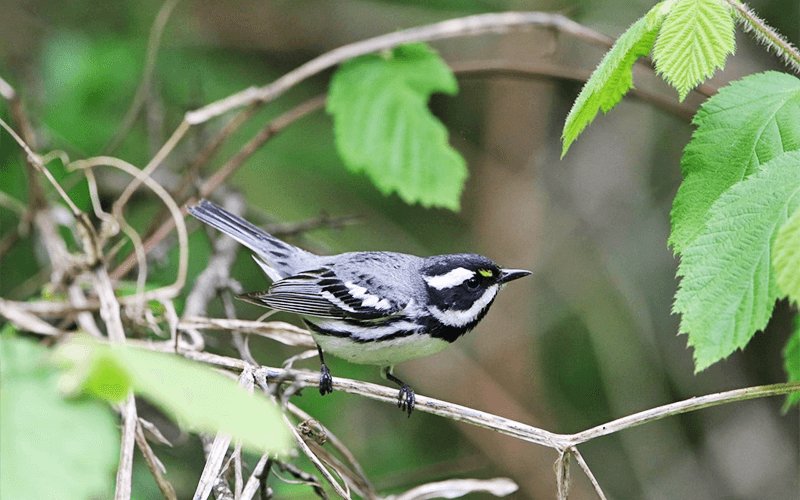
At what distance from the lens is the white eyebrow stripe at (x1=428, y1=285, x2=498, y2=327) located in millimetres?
3115

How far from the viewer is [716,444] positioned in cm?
501

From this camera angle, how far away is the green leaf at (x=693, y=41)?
68.9 inches

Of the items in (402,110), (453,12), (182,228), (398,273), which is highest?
(453,12)

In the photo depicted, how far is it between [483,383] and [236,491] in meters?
3.38

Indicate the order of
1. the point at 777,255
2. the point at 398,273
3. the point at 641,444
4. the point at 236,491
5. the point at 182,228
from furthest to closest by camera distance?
the point at 641,444 → the point at 398,273 → the point at 182,228 → the point at 236,491 → the point at 777,255

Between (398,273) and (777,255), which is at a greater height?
(398,273)

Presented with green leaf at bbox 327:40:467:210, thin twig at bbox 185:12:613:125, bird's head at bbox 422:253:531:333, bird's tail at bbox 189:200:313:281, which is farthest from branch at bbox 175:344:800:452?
thin twig at bbox 185:12:613:125

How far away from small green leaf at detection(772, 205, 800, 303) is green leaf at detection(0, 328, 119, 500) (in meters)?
1.26

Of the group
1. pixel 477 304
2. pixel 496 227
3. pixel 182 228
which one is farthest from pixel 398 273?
pixel 496 227

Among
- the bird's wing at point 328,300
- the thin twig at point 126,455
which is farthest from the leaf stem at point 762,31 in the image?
the thin twig at point 126,455

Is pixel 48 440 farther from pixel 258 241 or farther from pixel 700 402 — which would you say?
pixel 258 241

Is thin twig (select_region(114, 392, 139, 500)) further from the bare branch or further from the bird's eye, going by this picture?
the bird's eye

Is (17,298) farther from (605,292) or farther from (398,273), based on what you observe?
(605,292)

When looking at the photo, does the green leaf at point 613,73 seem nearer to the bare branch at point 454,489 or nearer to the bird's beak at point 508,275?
the bare branch at point 454,489
